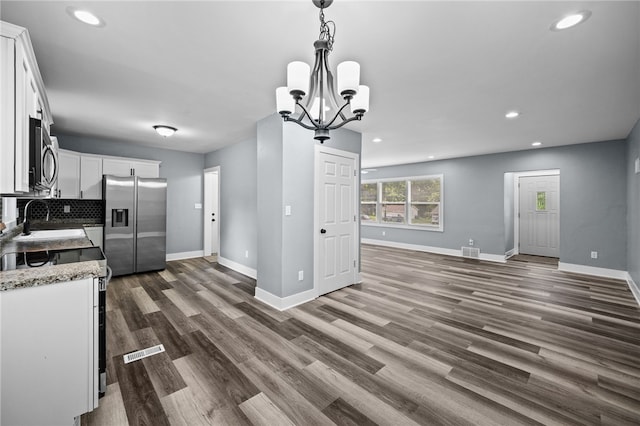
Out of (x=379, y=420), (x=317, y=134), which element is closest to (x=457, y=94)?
(x=317, y=134)

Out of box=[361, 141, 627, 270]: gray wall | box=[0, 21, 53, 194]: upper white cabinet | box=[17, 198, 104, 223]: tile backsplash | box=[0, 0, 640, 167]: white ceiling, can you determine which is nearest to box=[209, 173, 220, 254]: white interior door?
box=[17, 198, 104, 223]: tile backsplash

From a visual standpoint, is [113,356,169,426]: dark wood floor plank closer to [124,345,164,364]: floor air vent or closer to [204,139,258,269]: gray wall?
[124,345,164,364]: floor air vent

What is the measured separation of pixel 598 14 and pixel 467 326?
2776mm

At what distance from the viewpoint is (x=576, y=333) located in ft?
9.34

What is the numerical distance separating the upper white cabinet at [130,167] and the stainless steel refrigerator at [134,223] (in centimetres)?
35

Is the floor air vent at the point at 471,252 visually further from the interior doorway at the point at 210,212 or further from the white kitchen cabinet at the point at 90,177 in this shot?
the white kitchen cabinet at the point at 90,177

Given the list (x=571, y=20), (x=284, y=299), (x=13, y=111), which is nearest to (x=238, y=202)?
(x=284, y=299)

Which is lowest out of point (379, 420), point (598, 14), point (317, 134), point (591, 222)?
point (379, 420)

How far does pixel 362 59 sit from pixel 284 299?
273cm

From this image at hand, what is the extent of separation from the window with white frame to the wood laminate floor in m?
3.50

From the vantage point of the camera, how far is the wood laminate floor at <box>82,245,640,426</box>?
1.77 metres

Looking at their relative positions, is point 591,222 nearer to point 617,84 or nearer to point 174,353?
point 617,84

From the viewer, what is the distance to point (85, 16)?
174 centimetres

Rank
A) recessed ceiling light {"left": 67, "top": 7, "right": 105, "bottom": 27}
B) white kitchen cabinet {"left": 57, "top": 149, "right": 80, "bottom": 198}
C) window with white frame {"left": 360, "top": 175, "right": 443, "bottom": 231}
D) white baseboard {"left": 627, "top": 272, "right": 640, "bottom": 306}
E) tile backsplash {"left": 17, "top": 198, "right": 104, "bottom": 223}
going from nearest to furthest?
recessed ceiling light {"left": 67, "top": 7, "right": 105, "bottom": 27} < white baseboard {"left": 627, "top": 272, "right": 640, "bottom": 306} < white kitchen cabinet {"left": 57, "top": 149, "right": 80, "bottom": 198} < tile backsplash {"left": 17, "top": 198, "right": 104, "bottom": 223} < window with white frame {"left": 360, "top": 175, "right": 443, "bottom": 231}
